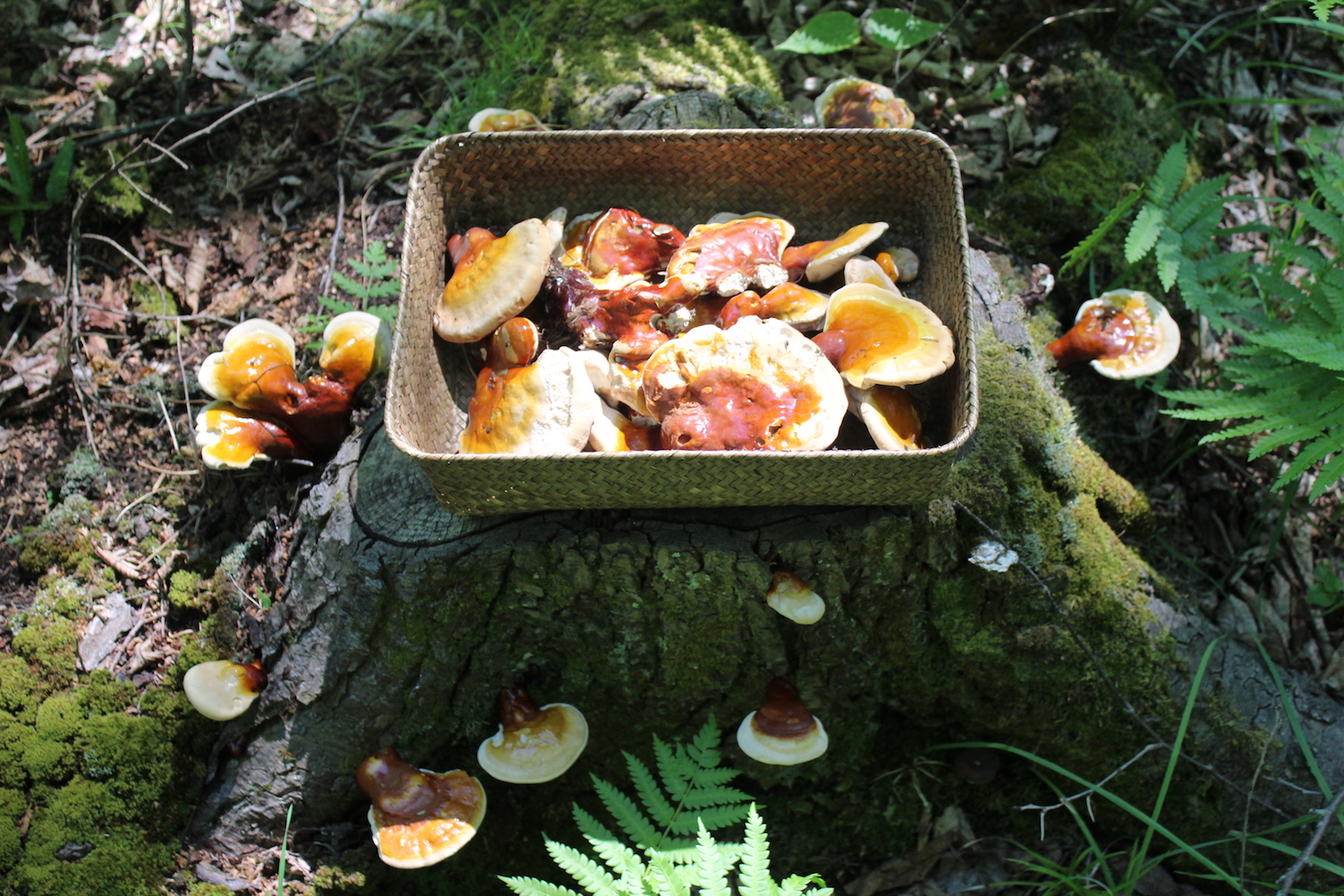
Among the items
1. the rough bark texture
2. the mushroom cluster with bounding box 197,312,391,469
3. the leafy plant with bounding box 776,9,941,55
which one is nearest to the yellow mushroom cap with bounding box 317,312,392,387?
the mushroom cluster with bounding box 197,312,391,469

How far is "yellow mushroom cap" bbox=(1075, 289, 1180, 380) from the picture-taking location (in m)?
3.77

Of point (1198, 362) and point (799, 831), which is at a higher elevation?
point (1198, 362)

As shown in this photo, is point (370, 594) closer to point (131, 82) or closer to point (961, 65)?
point (131, 82)

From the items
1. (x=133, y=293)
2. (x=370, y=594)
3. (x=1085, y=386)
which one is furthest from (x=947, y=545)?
(x=133, y=293)

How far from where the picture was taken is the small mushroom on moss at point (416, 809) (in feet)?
10.4

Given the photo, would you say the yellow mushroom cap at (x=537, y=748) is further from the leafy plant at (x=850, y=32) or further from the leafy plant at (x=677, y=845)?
the leafy plant at (x=850, y=32)

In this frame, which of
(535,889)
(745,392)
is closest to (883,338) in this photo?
(745,392)

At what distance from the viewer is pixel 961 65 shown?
509 cm

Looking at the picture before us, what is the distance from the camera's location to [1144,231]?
3730 millimetres

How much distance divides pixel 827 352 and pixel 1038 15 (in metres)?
3.69

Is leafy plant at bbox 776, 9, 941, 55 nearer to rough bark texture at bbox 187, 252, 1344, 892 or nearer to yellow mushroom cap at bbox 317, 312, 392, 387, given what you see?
rough bark texture at bbox 187, 252, 1344, 892

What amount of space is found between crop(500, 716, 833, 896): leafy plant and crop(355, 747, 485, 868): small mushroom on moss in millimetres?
361

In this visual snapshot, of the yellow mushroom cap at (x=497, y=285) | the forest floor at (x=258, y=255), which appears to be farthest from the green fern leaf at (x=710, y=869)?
the forest floor at (x=258, y=255)

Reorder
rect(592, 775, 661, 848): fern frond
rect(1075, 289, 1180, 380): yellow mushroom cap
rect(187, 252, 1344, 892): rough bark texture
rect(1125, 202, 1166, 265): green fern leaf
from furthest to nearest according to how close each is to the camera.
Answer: rect(1075, 289, 1180, 380): yellow mushroom cap < rect(1125, 202, 1166, 265): green fern leaf < rect(187, 252, 1344, 892): rough bark texture < rect(592, 775, 661, 848): fern frond
